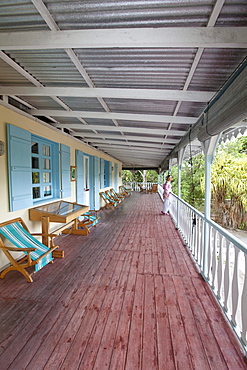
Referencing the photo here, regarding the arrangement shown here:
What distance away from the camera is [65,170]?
491 centimetres

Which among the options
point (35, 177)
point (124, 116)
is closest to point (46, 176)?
point (35, 177)

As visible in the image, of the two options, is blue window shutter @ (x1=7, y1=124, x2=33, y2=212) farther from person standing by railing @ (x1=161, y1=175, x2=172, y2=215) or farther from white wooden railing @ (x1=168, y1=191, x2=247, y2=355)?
person standing by railing @ (x1=161, y1=175, x2=172, y2=215)

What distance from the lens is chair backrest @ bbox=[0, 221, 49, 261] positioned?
2821 mm

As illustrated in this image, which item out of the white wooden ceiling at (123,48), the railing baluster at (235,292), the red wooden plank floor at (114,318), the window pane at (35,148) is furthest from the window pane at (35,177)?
the railing baluster at (235,292)

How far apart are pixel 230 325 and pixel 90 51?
305 centimetres

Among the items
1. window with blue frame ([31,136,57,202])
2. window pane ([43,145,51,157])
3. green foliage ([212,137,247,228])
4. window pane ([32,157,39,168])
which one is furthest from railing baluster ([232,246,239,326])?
green foliage ([212,137,247,228])

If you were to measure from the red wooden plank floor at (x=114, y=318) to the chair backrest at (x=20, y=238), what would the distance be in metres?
0.32

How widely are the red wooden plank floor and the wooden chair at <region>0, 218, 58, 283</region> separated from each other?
17 cm

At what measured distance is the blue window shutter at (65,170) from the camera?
473cm

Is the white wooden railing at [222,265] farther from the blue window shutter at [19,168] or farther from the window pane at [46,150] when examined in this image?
the window pane at [46,150]

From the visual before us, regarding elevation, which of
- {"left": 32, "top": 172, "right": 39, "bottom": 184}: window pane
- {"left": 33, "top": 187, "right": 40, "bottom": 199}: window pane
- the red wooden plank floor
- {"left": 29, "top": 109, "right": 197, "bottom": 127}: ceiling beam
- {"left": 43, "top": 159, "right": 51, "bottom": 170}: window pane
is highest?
{"left": 29, "top": 109, "right": 197, "bottom": 127}: ceiling beam

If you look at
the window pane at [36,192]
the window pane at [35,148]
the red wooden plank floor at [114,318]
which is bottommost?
the red wooden plank floor at [114,318]

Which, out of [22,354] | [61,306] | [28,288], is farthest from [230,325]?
[28,288]

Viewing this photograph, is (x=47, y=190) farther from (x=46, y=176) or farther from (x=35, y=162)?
(x=35, y=162)
